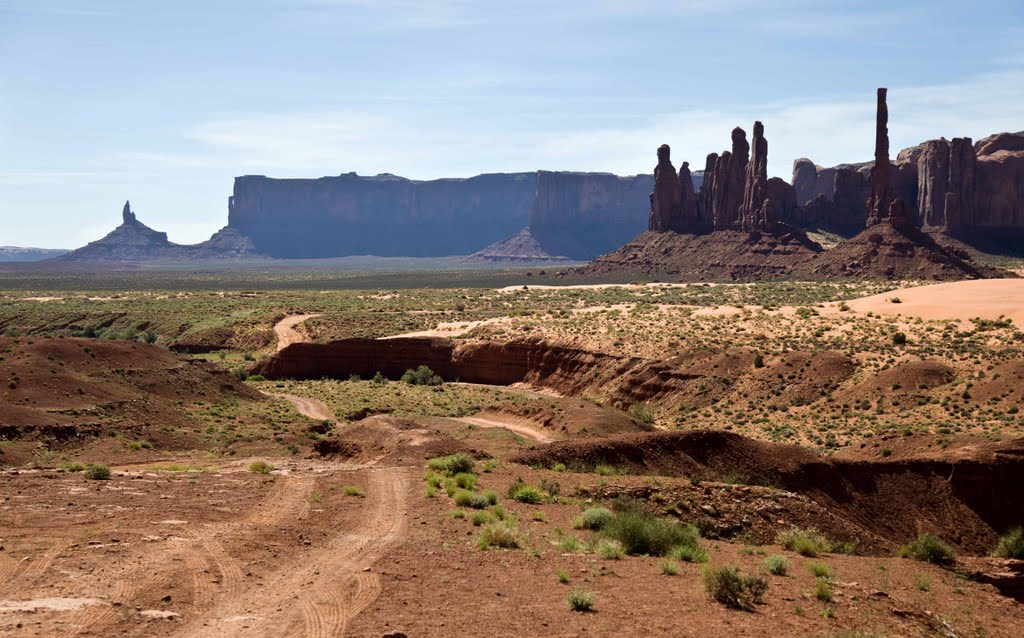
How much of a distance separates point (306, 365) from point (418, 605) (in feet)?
168

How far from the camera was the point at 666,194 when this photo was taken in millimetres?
162125

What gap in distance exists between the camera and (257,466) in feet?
89.9

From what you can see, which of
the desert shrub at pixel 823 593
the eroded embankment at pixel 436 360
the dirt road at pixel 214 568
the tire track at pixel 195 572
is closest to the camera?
the dirt road at pixel 214 568

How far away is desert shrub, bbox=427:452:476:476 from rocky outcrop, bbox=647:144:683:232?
13624 centimetres

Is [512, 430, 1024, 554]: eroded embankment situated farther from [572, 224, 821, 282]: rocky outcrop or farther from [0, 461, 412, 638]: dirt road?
[572, 224, 821, 282]: rocky outcrop

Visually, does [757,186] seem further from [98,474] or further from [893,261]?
[98,474]

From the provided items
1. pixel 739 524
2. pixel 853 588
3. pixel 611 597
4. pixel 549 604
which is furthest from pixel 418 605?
pixel 739 524

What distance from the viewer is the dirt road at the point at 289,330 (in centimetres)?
7267

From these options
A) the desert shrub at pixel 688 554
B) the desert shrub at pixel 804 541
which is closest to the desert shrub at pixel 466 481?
the desert shrub at pixel 688 554

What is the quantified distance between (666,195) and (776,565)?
483 ft

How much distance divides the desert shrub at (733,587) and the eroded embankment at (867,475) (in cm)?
1051

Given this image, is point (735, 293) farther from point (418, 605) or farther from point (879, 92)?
point (418, 605)

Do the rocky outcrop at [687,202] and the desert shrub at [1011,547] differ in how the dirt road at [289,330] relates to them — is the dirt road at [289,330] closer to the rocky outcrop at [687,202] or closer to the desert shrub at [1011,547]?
the desert shrub at [1011,547]

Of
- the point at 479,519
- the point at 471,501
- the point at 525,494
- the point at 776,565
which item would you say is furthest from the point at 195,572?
the point at 776,565
